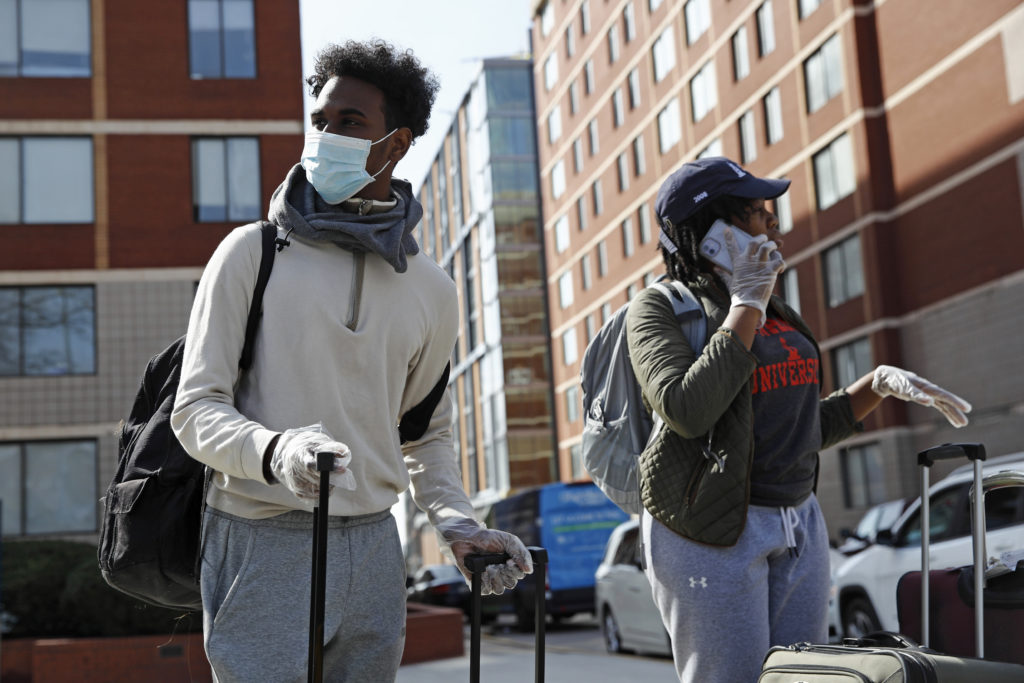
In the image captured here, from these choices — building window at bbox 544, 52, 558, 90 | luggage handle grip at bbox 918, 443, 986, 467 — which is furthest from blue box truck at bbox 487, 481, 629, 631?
building window at bbox 544, 52, 558, 90

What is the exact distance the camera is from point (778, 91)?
37.1 metres

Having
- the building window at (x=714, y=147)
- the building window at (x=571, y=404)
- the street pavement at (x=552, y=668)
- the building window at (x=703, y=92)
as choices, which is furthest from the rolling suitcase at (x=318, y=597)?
the building window at (x=571, y=404)

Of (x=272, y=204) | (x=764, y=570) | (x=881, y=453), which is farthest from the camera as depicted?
(x=881, y=453)

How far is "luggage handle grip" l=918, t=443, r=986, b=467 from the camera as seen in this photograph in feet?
9.41

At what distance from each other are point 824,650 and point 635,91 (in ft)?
158

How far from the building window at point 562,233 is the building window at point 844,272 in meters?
25.1

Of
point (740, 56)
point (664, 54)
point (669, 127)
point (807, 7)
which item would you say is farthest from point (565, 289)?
point (807, 7)

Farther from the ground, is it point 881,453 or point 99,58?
point 99,58

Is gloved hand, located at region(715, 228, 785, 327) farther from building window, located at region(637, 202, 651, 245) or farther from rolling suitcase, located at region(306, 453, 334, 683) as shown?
building window, located at region(637, 202, 651, 245)

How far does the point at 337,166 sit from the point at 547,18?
59.9 meters

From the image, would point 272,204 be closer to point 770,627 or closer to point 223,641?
point 223,641

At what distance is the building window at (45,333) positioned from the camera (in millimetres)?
24141

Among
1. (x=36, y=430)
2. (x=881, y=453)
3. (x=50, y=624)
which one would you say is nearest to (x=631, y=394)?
(x=50, y=624)

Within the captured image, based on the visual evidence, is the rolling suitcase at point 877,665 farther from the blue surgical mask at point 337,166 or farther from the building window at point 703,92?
the building window at point 703,92
